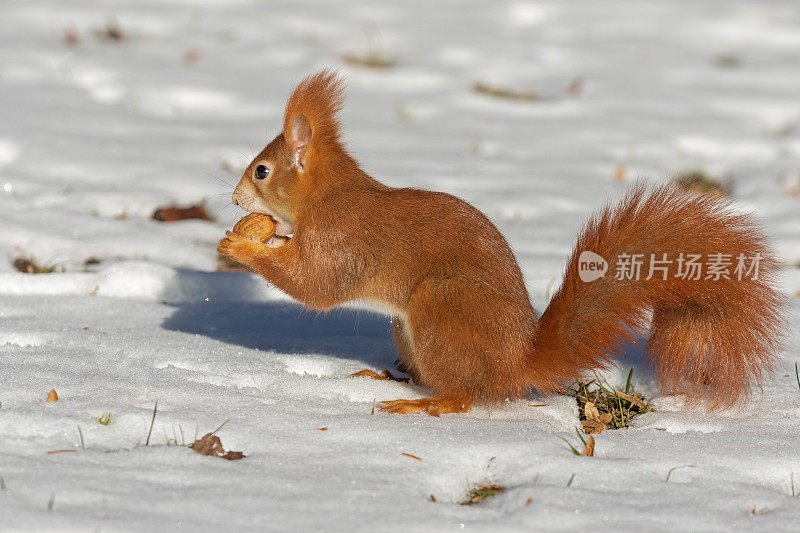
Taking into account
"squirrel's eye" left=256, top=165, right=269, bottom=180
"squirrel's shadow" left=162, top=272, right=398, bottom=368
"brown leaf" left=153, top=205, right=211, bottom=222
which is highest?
"squirrel's eye" left=256, top=165, right=269, bottom=180

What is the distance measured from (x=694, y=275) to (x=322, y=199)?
3.61 feet

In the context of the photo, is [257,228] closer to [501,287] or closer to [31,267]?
[501,287]

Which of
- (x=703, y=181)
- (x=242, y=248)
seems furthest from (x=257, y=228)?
(x=703, y=181)

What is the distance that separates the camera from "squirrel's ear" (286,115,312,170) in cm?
260

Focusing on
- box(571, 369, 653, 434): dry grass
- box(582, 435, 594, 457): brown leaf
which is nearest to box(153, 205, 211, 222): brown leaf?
box(571, 369, 653, 434): dry grass

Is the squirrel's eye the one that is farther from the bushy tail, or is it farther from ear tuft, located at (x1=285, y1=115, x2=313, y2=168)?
the bushy tail

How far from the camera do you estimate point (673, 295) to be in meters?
2.24

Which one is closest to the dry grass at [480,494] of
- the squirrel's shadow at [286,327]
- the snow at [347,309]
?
the snow at [347,309]

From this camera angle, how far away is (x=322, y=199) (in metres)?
2.58

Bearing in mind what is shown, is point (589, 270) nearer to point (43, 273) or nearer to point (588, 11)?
point (43, 273)

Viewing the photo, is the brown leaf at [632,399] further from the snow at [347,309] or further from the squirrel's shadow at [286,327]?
the squirrel's shadow at [286,327]

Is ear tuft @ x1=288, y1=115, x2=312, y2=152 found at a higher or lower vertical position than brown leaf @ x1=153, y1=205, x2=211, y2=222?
higher

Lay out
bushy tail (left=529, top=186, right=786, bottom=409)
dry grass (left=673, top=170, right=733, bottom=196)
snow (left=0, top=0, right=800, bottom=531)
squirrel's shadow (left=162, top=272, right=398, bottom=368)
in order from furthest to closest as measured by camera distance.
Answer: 1. dry grass (left=673, top=170, right=733, bottom=196)
2. squirrel's shadow (left=162, top=272, right=398, bottom=368)
3. bushy tail (left=529, top=186, right=786, bottom=409)
4. snow (left=0, top=0, right=800, bottom=531)

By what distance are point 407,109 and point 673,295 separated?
380 cm
